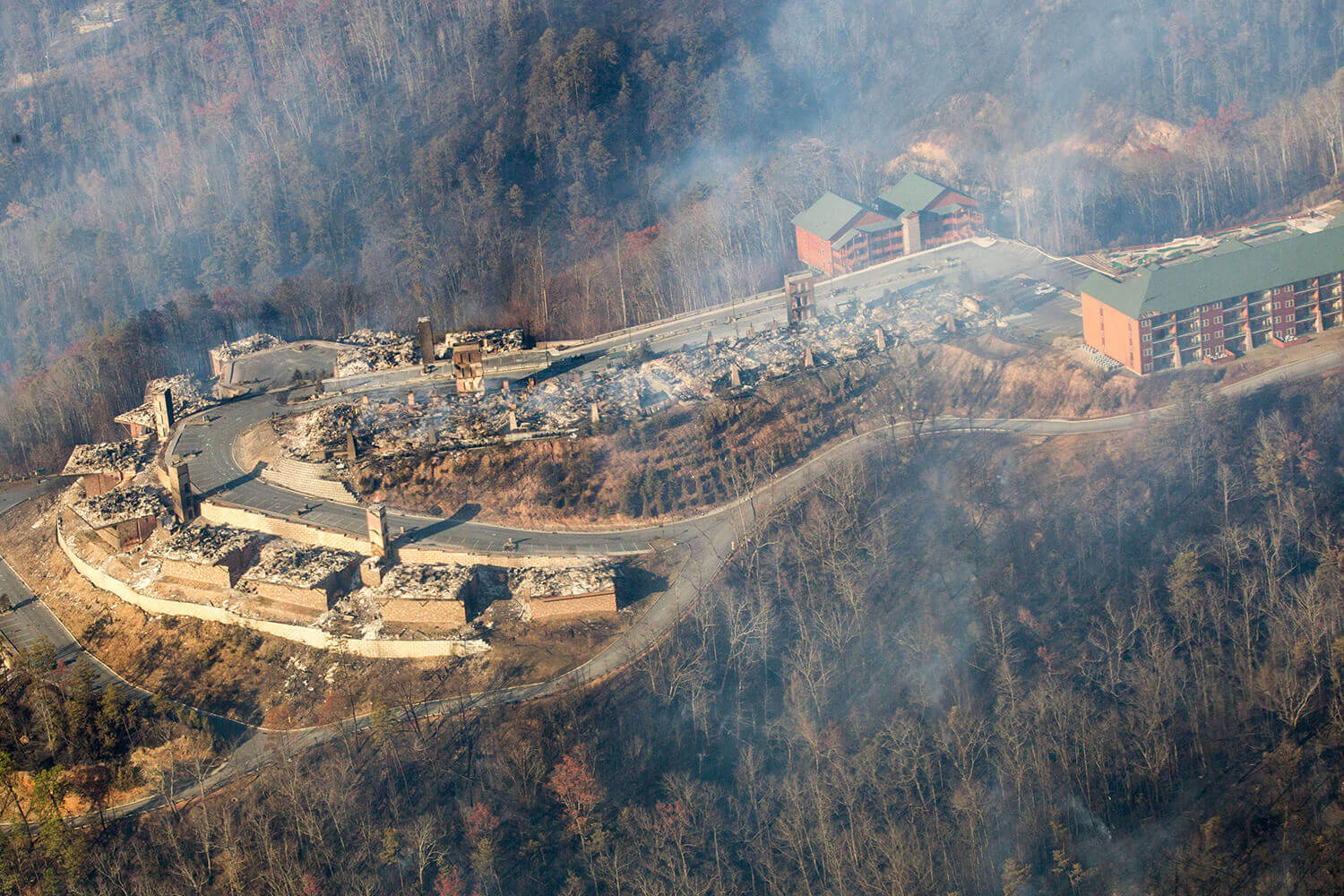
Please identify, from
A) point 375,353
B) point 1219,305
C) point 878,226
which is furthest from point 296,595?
point 1219,305

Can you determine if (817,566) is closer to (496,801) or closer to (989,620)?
(989,620)

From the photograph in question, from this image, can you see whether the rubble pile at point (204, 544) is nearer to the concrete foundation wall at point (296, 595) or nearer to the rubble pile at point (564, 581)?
the concrete foundation wall at point (296, 595)

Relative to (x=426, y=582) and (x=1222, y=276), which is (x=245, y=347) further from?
(x=1222, y=276)

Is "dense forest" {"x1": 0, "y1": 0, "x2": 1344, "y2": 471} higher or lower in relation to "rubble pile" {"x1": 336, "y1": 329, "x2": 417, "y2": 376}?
higher

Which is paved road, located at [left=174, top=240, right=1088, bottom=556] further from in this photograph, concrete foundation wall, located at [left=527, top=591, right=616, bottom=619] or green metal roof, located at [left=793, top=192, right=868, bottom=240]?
green metal roof, located at [left=793, top=192, right=868, bottom=240]

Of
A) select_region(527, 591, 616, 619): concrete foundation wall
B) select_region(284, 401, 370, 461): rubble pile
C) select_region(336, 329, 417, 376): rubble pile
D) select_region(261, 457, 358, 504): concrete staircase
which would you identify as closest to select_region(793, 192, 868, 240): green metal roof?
select_region(336, 329, 417, 376): rubble pile

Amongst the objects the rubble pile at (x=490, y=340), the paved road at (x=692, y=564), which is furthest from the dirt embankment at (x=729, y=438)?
the rubble pile at (x=490, y=340)
